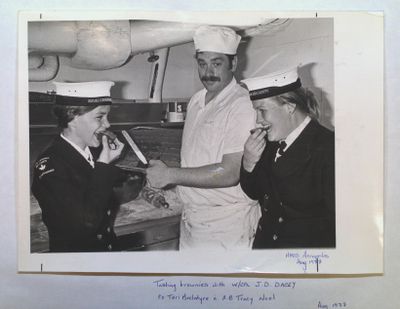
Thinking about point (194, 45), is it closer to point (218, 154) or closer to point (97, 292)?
point (218, 154)

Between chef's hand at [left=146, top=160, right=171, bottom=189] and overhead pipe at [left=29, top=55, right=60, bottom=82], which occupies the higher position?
overhead pipe at [left=29, top=55, right=60, bottom=82]

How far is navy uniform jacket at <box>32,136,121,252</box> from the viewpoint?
0.54 metres

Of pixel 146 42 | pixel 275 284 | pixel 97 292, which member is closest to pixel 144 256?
pixel 97 292

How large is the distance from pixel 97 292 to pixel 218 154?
26cm

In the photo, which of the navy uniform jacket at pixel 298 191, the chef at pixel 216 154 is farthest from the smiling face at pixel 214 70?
the navy uniform jacket at pixel 298 191

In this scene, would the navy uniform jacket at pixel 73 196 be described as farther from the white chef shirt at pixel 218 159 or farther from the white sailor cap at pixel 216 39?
the white sailor cap at pixel 216 39

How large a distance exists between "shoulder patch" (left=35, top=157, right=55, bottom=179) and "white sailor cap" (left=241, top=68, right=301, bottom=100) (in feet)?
0.95

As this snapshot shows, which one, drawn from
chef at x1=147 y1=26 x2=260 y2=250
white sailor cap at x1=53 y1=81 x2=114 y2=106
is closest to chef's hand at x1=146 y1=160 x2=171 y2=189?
chef at x1=147 y1=26 x2=260 y2=250

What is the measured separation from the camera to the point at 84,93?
1.75 ft

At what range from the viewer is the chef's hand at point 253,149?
0.53 meters

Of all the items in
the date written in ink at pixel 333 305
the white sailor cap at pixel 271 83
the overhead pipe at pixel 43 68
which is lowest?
the date written in ink at pixel 333 305

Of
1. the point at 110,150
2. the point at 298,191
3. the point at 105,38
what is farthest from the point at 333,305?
the point at 105,38

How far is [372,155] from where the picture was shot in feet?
1.78

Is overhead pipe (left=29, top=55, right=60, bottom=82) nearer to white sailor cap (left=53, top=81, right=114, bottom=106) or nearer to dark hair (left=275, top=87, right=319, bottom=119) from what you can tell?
white sailor cap (left=53, top=81, right=114, bottom=106)
